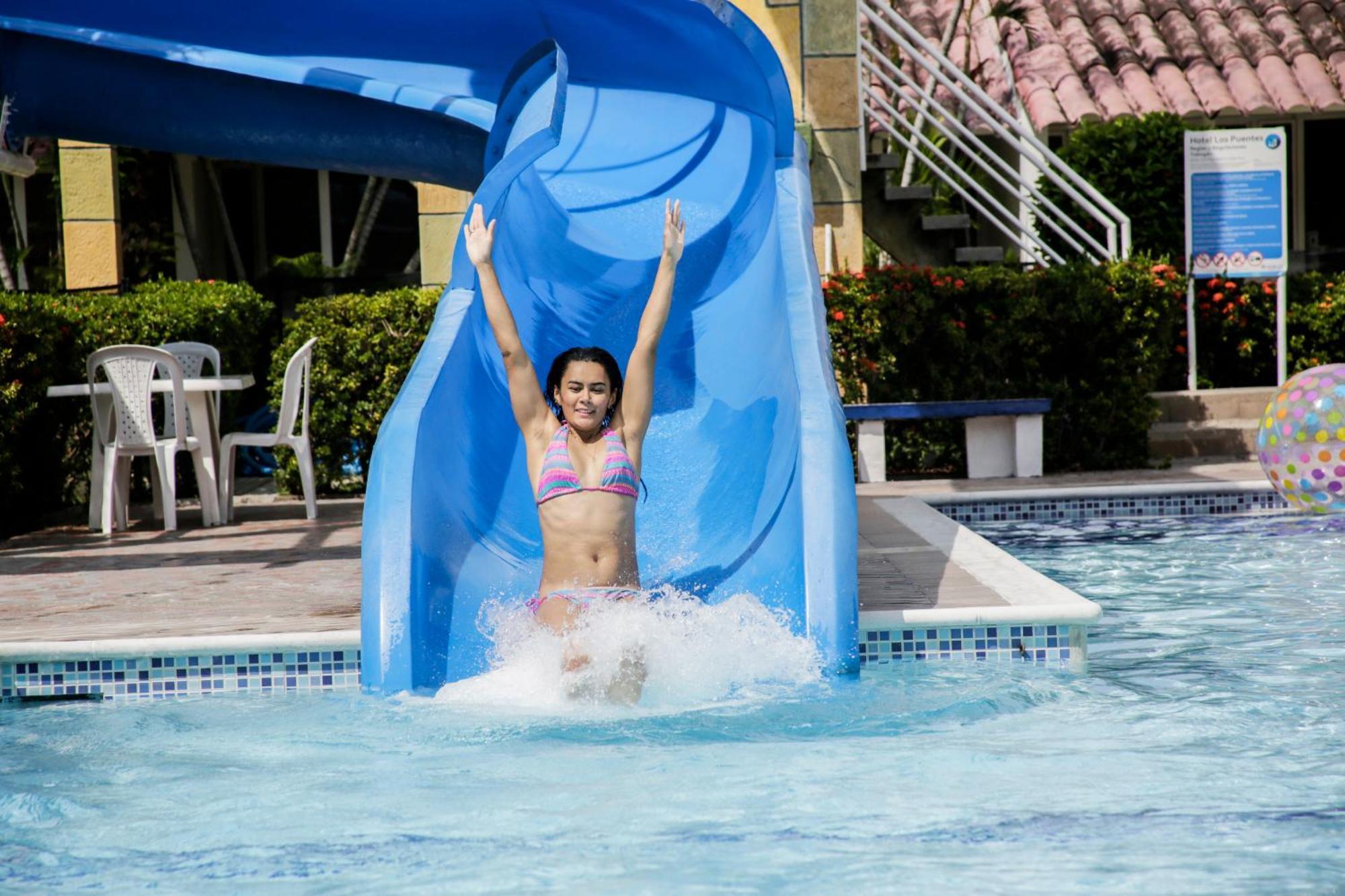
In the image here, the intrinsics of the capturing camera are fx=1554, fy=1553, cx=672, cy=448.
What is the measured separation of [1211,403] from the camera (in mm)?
11578

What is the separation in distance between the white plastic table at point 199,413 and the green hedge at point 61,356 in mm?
220

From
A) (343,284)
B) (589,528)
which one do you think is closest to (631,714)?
(589,528)

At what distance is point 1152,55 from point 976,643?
12.6 m

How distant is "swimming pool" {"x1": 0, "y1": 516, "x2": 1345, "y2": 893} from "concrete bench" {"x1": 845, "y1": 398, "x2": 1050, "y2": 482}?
14.2 feet

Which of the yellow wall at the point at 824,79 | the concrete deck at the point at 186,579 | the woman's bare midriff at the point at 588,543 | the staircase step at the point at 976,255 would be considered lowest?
the concrete deck at the point at 186,579

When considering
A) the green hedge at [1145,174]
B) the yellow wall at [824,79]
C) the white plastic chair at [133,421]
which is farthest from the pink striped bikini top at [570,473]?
the green hedge at [1145,174]

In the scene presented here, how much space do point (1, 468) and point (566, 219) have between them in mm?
3371

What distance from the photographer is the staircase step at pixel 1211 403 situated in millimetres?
11516

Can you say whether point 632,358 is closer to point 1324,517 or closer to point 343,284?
point 1324,517

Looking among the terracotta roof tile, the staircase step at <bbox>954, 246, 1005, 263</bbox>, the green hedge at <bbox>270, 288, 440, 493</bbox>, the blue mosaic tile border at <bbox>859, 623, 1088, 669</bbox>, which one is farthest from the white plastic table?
the terracotta roof tile

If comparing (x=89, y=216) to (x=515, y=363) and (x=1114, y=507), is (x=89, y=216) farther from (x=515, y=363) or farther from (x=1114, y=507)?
(x=1114, y=507)

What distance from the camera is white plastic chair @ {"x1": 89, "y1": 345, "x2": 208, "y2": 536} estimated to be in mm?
8266

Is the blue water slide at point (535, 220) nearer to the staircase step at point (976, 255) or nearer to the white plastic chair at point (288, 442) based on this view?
the white plastic chair at point (288, 442)

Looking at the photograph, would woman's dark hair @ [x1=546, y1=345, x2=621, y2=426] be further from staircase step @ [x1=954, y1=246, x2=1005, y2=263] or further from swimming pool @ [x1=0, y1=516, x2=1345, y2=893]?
staircase step @ [x1=954, y1=246, x2=1005, y2=263]
